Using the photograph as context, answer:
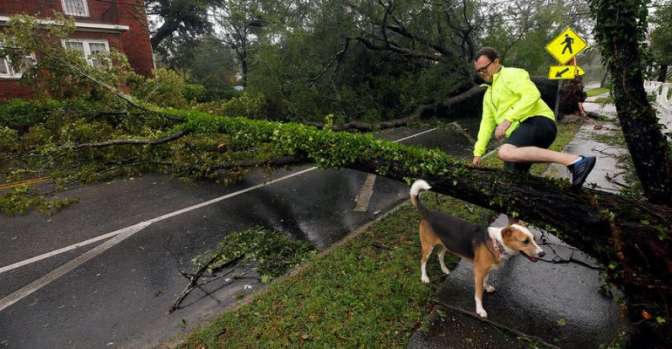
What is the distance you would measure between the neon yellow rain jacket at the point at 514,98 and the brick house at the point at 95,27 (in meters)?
17.2

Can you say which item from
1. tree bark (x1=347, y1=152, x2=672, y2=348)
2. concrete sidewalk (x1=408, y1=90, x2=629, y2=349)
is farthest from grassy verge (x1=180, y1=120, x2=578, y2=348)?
tree bark (x1=347, y1=152, x2=672, y2=348)

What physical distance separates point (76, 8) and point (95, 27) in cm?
137

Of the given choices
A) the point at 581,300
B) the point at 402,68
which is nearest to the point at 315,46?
the point at 402,68

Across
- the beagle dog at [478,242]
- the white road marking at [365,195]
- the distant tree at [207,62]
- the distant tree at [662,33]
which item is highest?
the distant tree at [207,62]

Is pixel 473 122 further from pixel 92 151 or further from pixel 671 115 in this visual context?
pixel 92 151

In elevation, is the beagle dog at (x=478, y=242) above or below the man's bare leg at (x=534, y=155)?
below

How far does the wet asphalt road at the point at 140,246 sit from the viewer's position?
3.41m

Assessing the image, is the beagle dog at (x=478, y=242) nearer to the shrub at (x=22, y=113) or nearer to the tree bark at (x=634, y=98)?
the tree bark at (x=634, y=98)

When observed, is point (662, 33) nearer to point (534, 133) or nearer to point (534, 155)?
point (534, 133)

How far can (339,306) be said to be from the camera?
3.31m

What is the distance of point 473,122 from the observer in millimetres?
15680

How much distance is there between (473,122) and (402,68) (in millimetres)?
5710

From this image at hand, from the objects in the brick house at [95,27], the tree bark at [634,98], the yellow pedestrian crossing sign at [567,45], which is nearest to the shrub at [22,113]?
the brick house at [95,27]

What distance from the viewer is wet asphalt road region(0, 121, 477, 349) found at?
134 inches
